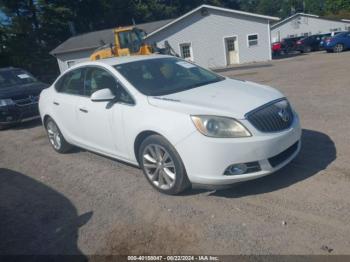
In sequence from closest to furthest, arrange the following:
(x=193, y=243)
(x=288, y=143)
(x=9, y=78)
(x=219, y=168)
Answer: (x=193, y=243) → (x=219, y=168) → (x=288, y=143) → (x=9, y=78)

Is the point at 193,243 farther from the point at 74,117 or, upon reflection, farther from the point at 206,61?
the point at 206,61

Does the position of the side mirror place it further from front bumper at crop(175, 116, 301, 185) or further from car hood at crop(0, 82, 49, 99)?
car hood at crop(0, 82, 49, 99)

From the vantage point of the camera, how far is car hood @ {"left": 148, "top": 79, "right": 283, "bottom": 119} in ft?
13.4

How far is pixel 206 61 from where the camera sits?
29.2 m

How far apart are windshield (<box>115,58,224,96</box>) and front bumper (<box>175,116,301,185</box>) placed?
1070 millimetres

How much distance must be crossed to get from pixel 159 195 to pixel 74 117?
2.16 meters

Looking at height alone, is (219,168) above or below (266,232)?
above

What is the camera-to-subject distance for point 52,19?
140ft

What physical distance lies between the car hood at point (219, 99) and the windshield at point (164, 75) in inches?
9.3

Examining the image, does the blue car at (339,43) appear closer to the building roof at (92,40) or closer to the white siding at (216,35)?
the white siding at (216,35)

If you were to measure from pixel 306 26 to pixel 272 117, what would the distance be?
4741cm

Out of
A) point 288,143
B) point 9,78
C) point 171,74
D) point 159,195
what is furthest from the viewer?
point 9,78

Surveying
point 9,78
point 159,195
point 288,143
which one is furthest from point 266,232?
point 9,78

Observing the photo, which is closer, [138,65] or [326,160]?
[326,160]
